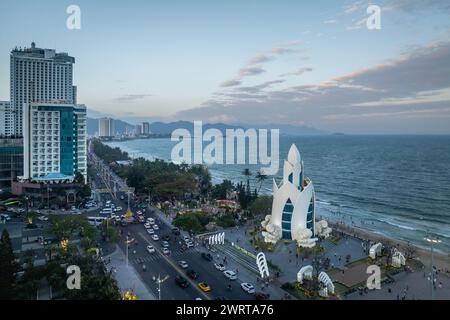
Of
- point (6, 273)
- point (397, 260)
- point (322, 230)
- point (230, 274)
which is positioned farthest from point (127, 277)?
point (397, 260)

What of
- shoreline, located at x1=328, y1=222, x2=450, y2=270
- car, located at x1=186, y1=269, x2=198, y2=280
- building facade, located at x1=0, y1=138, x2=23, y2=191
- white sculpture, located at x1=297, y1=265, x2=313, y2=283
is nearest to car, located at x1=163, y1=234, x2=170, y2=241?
car, located at x1=186, y1=269, x2=198, y2=280

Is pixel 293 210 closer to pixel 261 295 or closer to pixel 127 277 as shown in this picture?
pixel 261 295

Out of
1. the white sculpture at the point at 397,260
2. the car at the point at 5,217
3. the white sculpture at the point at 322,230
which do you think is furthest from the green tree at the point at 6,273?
the white sculpture at the point at 397,260

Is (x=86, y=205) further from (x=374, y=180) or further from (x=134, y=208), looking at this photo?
(x=374, y=180)

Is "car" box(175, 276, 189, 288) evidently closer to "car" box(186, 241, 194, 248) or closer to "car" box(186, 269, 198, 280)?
"car" box(186, 269, 198, 280)
